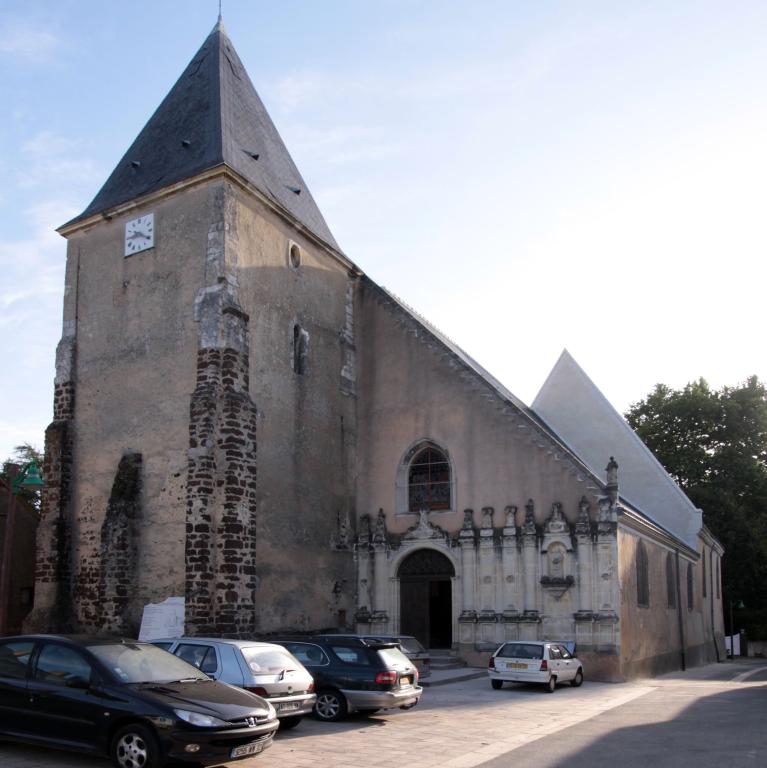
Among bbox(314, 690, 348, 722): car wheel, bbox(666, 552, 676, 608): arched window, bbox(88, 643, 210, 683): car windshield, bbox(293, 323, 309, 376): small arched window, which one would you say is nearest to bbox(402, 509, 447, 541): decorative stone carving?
bbox(293, 323, 309, 376): small arched window

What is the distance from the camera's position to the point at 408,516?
78.1 feet

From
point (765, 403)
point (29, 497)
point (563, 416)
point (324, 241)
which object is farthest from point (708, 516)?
point (29, 497)

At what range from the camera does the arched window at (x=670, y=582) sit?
27.9 metres

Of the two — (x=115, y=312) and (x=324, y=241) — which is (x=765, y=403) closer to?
(x=324, y=241)

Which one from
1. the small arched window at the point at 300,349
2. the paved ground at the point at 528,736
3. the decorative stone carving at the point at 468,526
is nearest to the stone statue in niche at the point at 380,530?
the decorative stone carving at the point at 468,526

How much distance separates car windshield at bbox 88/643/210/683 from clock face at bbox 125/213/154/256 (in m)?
14.0

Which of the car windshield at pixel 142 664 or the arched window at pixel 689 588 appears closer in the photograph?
the car windshield at pixel 142 664

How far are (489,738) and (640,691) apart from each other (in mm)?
8549

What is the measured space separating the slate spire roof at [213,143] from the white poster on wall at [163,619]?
33.5 ft

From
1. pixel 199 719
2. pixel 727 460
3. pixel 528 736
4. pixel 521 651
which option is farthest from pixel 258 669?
pixel 727 460

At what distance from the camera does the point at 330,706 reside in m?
12.9

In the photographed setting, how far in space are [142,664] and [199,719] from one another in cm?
136

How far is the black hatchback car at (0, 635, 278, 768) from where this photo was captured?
8.34m

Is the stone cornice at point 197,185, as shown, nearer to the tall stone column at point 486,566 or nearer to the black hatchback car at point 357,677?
the tall stone column at point 486,566
